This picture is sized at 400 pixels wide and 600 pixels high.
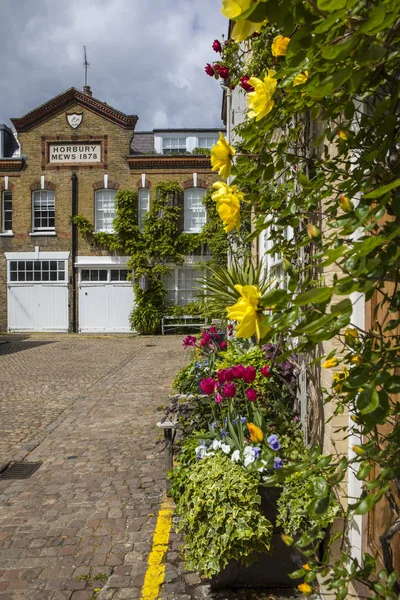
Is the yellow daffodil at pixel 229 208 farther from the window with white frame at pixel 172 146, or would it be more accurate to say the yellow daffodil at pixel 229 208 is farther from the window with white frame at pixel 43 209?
the window with white frame at pixel 172 146

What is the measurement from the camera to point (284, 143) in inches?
65.7

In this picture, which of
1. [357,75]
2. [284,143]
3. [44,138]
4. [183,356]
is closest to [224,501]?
[284,143]

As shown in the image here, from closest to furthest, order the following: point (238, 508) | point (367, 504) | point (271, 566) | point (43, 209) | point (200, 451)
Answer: point (367, 504)
point (238, 508)
point (271, 566)
point (200, 451)
point (43, 209)

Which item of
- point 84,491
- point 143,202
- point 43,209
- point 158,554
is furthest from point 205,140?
point 158,554

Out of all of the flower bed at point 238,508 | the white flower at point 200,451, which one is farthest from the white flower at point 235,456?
the white flower at point 200,451

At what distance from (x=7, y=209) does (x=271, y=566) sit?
861 inches

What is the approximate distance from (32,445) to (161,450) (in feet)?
5.39

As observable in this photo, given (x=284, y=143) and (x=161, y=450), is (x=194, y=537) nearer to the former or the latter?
(x=284, y=143)

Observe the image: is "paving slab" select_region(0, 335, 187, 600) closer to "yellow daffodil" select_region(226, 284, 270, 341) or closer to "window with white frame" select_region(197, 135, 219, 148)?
"yellow daffodil" select_region(226, 284, 270, 341)

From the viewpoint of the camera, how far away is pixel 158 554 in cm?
369

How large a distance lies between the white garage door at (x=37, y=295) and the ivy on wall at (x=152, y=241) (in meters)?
2.13

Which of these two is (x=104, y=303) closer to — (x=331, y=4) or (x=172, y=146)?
(x=172, y=146)

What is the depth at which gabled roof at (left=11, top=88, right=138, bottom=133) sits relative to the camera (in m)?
21.7

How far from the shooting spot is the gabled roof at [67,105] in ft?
71.1
